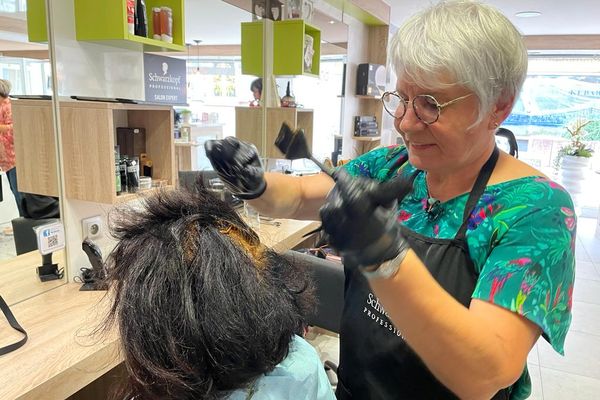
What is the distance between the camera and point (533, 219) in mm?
747

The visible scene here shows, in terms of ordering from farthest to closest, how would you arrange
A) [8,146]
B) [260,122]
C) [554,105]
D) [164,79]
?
[554,105]
[260,122]
[164,79]
[8,146]

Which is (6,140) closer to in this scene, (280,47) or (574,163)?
(280,47)

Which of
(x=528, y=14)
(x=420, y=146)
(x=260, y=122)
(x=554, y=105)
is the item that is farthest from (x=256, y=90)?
(x=554, y=105)

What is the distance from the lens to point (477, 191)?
87 centimetres

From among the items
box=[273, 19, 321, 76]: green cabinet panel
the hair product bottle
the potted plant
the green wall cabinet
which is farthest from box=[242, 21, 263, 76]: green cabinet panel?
the potted plant

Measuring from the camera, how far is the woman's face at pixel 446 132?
2.58 feet

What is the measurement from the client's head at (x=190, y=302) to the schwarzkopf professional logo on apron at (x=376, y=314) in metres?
0.22

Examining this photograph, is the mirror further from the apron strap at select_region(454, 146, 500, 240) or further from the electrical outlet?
the apron strap at select_region(454, 146, 500, 240)

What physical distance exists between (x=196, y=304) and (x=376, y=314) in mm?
414

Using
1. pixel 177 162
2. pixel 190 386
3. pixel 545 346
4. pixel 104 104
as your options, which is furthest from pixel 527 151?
pixel 190 386

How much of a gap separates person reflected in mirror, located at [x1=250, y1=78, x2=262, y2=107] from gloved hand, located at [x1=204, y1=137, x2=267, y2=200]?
2037 millimetres

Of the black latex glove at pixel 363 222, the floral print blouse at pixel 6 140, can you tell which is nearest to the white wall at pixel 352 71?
the floral print blouse at pixel 6 140

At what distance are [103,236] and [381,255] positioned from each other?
5.34 feet

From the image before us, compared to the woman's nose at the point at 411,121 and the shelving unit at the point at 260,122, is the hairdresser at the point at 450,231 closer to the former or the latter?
the woman's nose at the point at 411,121
